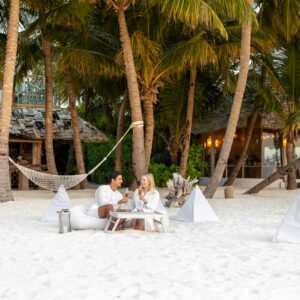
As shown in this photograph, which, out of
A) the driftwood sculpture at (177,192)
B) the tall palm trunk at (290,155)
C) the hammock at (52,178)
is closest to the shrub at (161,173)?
the tall palm trunk at (290,155)

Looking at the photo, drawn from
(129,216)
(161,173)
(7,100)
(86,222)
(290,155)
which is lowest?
(86,222)

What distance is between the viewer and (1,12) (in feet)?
34.4

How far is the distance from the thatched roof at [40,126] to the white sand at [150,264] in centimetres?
666

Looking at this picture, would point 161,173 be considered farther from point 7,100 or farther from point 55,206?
point 55,206

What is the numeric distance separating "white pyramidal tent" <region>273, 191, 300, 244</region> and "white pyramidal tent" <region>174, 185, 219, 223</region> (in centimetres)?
169

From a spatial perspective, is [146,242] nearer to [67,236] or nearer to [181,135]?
[67,236]

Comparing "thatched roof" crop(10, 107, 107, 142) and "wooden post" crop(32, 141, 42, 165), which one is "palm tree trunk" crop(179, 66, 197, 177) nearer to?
"thatched roof" crop(10, 107, 107, 142)

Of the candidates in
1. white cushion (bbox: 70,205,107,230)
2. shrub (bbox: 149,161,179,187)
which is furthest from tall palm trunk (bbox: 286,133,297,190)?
white cushion (bbox: 70,205,107,230)

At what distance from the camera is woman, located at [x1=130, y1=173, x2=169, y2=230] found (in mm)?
5094

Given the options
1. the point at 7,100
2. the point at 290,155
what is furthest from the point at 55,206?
the point at 290,155

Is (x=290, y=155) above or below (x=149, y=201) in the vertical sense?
above

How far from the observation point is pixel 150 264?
344cm

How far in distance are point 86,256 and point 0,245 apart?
1053mm

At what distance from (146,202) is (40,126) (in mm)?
8011
